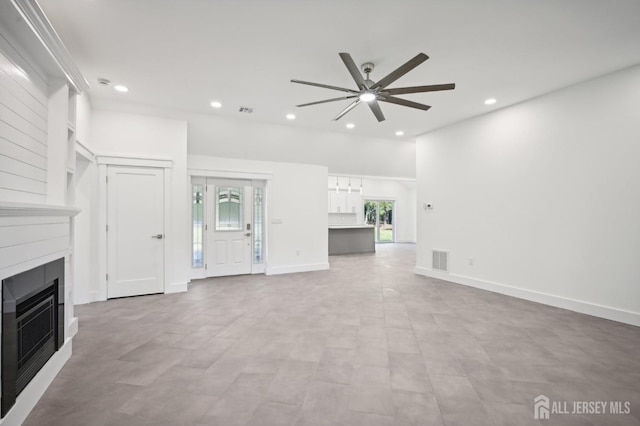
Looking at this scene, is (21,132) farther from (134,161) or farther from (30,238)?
(134,161)

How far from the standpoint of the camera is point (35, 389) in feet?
6.07

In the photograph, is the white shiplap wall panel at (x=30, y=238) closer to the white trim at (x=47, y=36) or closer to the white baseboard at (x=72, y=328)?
the white baseboard at (x=72, y=328)

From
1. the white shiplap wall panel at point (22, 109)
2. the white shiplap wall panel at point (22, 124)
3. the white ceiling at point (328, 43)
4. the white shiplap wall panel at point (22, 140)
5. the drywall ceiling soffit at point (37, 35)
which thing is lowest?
the white shiplap wall panel at point (22, 140)

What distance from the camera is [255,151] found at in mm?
5680

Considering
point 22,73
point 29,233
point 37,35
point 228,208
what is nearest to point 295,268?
point 228,208

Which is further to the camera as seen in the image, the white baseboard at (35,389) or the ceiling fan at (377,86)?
the ceiling fan at (377,86)

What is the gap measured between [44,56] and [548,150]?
568cm

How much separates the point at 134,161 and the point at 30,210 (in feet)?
9.72

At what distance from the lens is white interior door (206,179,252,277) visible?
5629 millimetres

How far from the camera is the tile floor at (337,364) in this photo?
178cm

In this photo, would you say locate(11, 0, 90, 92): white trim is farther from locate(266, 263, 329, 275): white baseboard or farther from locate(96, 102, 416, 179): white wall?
locate(266, 263, 329, 275): white baseboard

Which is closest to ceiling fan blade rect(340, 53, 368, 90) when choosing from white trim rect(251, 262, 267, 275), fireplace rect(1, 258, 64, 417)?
fireplace rect(1, 258, 64, 417)

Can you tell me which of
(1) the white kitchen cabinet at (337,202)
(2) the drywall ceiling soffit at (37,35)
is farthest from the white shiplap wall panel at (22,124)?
(1) the white kitchen cabinet at (337,202)

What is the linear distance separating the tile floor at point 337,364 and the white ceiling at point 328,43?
2.99 meters
